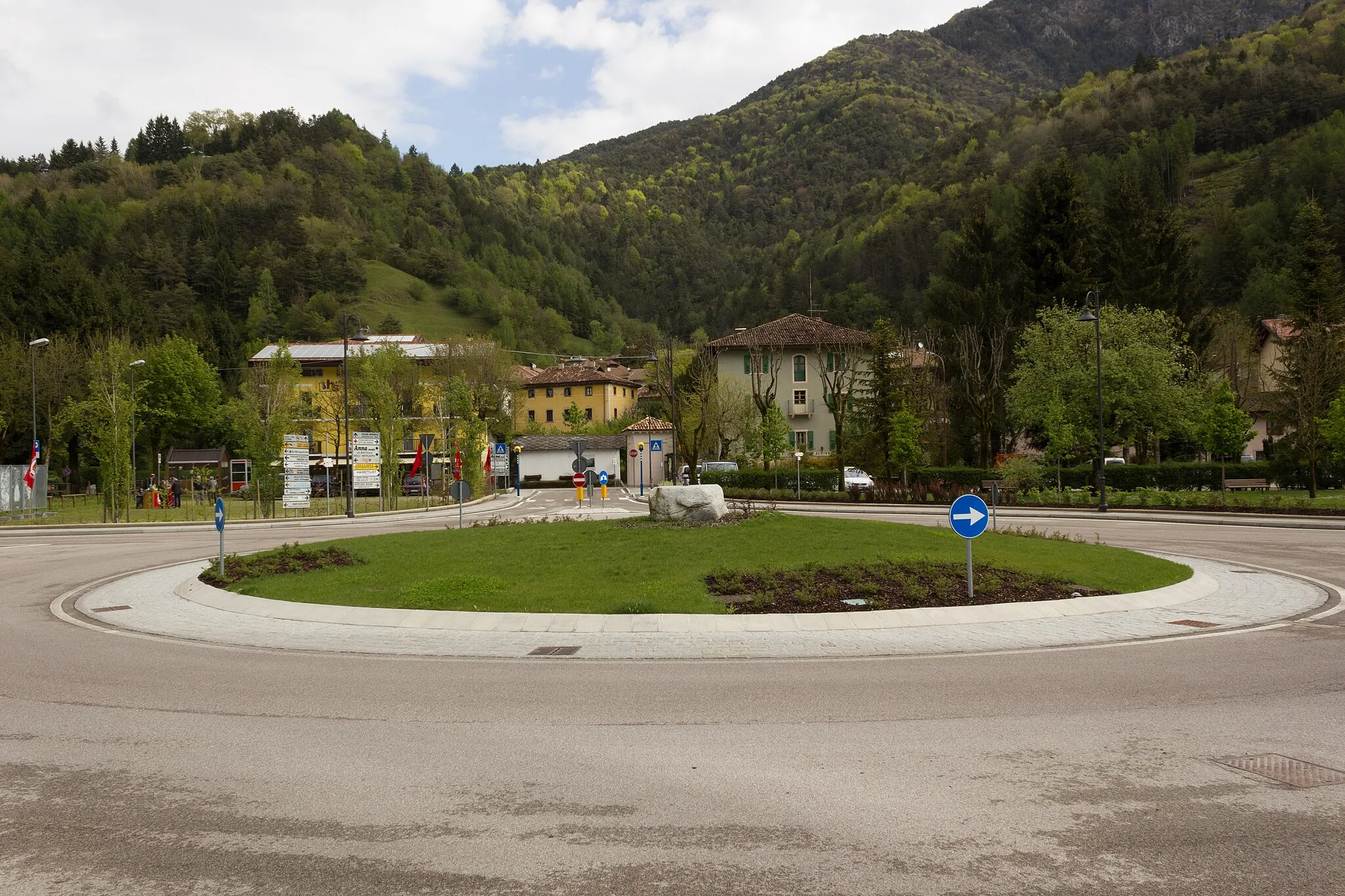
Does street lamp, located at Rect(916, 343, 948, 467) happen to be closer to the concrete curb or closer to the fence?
the concrete curb

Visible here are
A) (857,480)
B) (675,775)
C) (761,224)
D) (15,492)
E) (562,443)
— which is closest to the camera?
(675,775)

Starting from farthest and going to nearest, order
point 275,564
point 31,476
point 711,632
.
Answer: point 31,476
point 275,564
point 711,632

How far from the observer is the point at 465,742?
7.34 meters

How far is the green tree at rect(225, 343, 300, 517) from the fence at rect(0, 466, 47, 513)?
10.0 meters

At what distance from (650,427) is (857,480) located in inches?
1150

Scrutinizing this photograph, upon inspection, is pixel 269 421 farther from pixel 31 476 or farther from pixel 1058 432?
pixel 1058 432

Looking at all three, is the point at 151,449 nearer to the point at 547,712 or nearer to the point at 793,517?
the point at 793,517

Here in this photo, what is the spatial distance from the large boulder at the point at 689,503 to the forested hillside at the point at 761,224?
42708 millimetres

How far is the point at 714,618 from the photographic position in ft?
41.9

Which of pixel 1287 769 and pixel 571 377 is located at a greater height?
pixel 571 377

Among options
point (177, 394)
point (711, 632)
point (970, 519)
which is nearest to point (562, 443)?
point (177, 394)

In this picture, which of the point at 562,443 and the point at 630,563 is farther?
the point at 562,443

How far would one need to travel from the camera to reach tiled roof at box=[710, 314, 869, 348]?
237ft

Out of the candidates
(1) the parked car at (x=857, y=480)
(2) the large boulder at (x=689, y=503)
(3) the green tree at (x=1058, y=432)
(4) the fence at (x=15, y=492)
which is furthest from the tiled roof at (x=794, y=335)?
(2) the large boulder at (x=689, y=503)
